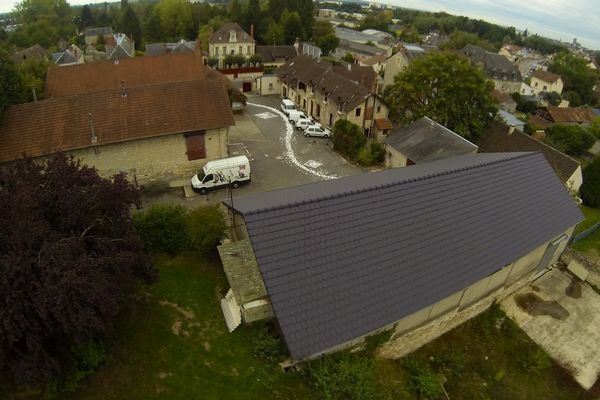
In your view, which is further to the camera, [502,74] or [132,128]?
[502,74]

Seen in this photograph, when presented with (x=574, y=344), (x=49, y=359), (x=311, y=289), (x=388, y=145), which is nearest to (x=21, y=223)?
(x=49, y=359)

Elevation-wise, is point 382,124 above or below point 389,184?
below

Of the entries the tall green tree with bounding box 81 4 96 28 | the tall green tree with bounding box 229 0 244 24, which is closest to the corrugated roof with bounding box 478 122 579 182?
the tall green tree with bounding box 229 0 244 24

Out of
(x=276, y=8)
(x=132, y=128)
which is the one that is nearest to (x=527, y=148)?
(x=132, y=128)

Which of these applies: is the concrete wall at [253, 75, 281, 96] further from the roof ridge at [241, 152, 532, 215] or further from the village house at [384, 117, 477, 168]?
the roof ridge at [241, 152, 532, 215]

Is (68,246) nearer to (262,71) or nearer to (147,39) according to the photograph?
(262,71)

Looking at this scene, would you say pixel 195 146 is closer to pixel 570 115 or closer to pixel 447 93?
pixel 447 93
